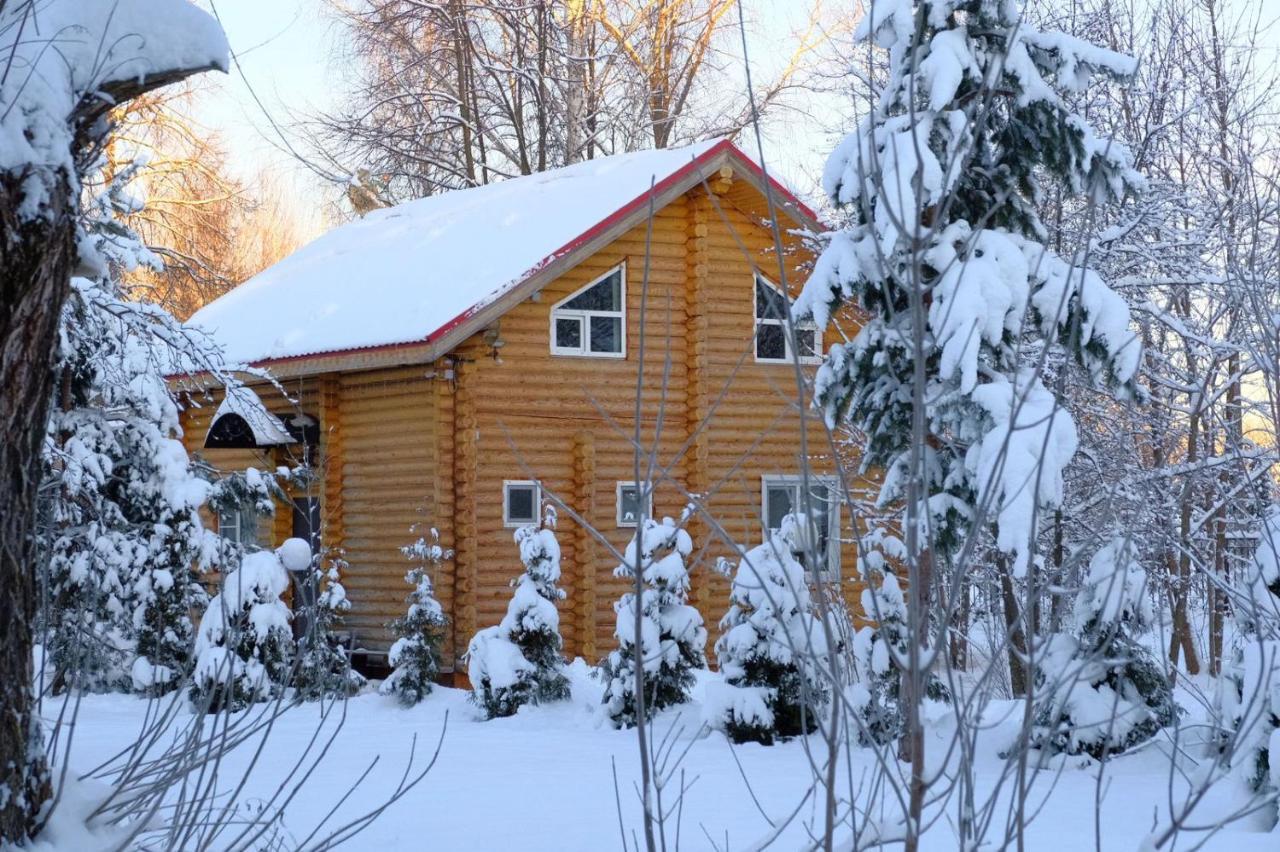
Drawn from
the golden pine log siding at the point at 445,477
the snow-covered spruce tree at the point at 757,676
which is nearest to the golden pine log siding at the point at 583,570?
the golden pine log siding at the point at 445,477

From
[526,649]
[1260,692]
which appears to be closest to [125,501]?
[526,649]

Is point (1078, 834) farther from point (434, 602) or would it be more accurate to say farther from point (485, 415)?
point (485, 415)

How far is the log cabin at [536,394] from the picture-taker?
17734 mm

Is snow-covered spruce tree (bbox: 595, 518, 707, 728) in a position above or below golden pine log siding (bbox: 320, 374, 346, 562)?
below

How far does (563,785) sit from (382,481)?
8501 mm

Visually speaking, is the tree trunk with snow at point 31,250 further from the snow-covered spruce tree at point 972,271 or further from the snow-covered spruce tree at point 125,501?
the snow-covered spruce tree at point 125,501

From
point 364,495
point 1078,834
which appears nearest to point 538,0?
point 364,495

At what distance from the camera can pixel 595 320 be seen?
19.0 meters

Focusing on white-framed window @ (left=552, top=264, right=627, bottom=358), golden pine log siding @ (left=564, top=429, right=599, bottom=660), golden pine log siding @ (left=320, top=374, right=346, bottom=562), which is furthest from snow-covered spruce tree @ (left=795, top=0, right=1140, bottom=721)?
golden pine log siding @ (left=320, top=374, right=346, bottom=562)

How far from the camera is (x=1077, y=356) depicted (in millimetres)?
10789

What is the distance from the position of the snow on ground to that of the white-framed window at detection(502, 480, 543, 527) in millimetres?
3667

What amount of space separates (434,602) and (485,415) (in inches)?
104

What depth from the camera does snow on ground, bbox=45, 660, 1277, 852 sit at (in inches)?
352

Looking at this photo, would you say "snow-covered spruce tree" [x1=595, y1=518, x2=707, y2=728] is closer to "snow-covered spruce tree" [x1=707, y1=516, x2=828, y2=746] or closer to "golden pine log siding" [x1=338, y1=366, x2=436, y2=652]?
"snow-covered spruce tree" [x1=707, y1=516, x2=828, y2=746]
